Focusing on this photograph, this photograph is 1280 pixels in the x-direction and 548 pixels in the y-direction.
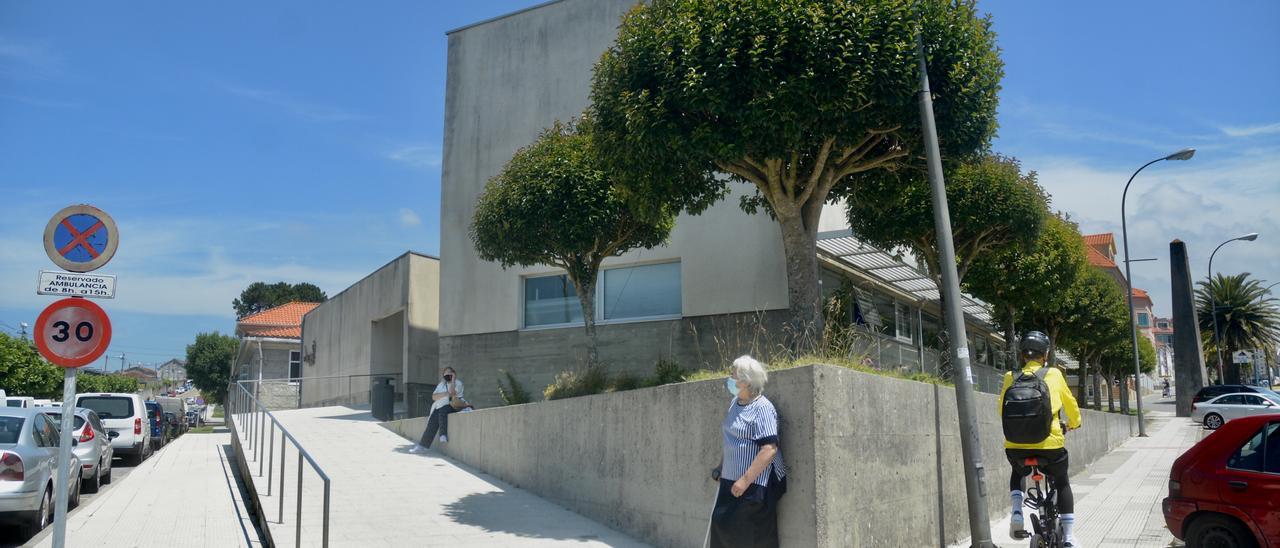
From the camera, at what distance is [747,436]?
19.7ft

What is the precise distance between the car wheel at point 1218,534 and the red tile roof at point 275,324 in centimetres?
4982

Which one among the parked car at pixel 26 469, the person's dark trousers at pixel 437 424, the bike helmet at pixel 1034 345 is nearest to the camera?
the bike helmet at pixel 1034 345

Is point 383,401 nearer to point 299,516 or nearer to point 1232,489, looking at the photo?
point 299,516

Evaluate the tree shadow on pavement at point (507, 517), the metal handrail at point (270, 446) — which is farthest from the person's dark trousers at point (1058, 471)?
the metal handrail at point (270, 446)

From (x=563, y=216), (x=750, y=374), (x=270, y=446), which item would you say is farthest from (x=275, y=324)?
(x=750, y=374)

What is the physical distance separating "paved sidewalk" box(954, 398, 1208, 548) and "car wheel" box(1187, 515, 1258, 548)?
133 cm

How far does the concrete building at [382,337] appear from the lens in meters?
24.7

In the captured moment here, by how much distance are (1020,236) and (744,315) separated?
5.47 m

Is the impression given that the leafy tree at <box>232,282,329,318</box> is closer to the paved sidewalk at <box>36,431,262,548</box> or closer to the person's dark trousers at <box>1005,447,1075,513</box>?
the paved sidewalk at <box>36,431,262,548</box>

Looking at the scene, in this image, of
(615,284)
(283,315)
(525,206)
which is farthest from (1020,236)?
(283,315)

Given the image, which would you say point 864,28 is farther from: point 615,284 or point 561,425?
point 615,284

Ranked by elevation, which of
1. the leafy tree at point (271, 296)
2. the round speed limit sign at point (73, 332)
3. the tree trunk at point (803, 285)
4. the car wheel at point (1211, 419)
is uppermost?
the leafy tree at point (271, 296)

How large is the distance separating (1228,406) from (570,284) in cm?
2202

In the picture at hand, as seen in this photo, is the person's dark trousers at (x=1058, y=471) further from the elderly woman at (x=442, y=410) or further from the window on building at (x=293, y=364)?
the window on building at (x=293, y=364)
